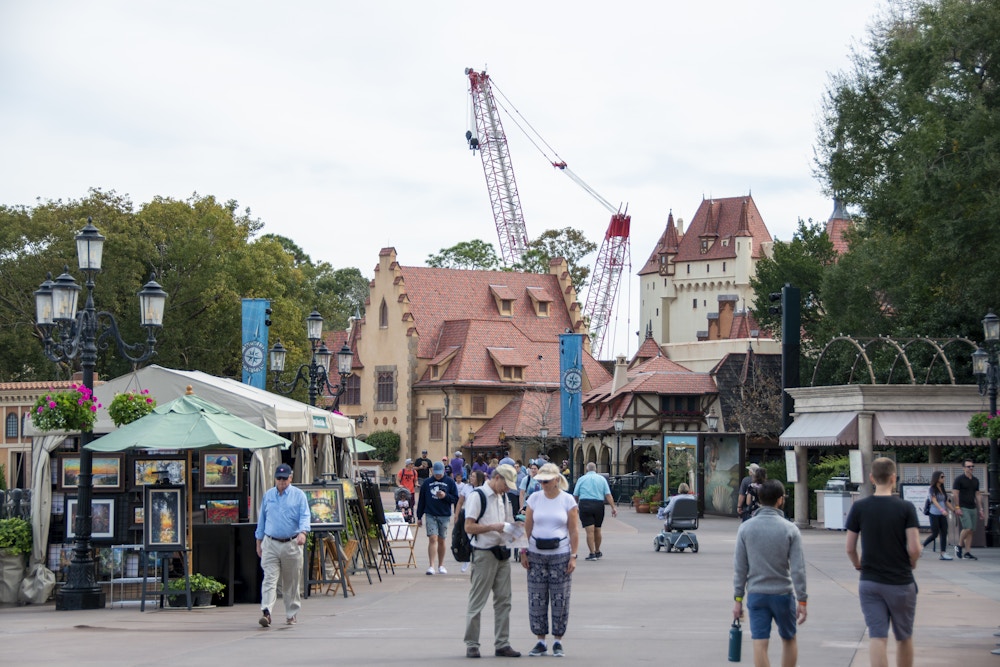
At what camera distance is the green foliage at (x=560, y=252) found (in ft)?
351

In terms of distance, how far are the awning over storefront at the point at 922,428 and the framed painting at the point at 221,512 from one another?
18193mm

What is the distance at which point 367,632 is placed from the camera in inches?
583

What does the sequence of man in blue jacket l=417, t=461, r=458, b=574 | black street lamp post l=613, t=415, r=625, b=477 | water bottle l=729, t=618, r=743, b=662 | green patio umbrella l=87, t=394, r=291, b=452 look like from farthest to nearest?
black street lamp post l=613, t=415, r=625, b=477, man in blue jacket l=417, t=461, r=458, b=574, green patio umbrella l=87, t=394, r=291, b=452, water bottle l=729, t=618, r=743, b=662

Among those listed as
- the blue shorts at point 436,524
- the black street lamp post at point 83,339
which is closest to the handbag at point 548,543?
the black street lamp post at point 83,339

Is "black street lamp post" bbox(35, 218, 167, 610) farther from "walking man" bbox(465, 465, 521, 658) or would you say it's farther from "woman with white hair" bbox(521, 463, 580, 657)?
"woman with white hair" bbox(521, 463, 580, 657)

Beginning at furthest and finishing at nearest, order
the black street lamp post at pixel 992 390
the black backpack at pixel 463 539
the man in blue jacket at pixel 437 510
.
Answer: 1. the black street lamp post at pixel 992 390
2. the man in blue jacket at pixel 437 510
3. the black backpack at pixel 463 539

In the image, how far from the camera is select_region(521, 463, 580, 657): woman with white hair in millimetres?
12805

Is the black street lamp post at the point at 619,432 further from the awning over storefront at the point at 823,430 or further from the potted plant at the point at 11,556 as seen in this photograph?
the potted plant at the point at 11,556

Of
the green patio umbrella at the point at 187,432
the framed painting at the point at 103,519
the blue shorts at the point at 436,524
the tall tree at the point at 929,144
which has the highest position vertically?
the tall tree at the point at 929,144

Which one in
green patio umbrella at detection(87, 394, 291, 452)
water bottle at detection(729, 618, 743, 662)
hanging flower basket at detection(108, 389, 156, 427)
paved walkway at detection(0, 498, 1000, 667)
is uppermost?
hanging flower basket at detection(108, 389, 156, 427)

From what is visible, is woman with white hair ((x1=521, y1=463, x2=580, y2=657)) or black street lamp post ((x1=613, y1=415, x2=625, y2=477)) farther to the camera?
black street lamp post ((x1=613, y1=415, x2=625, y2=477))

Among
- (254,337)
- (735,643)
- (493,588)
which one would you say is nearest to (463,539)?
(493,588)

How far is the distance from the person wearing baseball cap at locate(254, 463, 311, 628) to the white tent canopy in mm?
4621

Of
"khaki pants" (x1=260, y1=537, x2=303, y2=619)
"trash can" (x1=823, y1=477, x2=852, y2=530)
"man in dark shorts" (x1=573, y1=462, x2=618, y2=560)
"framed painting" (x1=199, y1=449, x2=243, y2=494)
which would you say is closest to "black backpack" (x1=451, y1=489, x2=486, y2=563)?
"khaki pants" (x1=260, y1=537, x2=303, y2=619)
